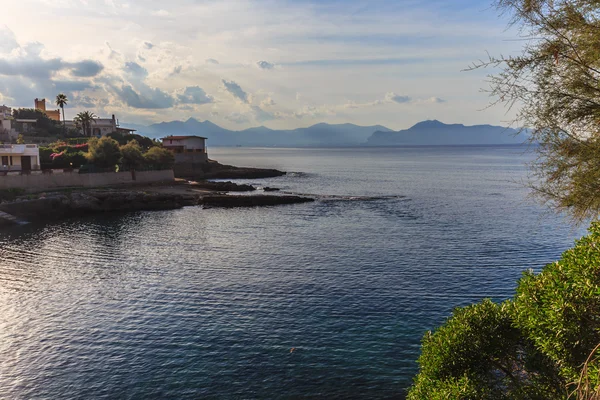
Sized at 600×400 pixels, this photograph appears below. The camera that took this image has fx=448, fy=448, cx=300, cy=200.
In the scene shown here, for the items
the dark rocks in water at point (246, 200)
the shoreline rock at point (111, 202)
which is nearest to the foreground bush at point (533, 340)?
the shoreline rock at point (111, 202)

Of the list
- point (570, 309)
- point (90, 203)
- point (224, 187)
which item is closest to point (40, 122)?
point (224, 187)

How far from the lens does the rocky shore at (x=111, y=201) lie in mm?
62000

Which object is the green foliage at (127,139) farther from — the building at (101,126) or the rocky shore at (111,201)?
the rocky shore at (111,201)

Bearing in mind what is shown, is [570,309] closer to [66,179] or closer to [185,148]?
[66,179]

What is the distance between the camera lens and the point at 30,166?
7750 centimetres

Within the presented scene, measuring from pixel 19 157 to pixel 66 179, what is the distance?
990 centimetres

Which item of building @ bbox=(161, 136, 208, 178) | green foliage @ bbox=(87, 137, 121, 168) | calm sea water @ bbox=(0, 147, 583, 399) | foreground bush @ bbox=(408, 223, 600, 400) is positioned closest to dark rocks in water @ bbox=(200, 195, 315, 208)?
calm sea water @ bbox=(0, 147, 583, 399)

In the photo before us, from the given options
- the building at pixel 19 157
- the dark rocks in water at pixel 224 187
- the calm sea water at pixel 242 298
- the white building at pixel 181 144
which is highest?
the white building at pixel 181 144

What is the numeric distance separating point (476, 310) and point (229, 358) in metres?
13.6

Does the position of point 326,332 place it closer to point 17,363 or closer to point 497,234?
point 17,363

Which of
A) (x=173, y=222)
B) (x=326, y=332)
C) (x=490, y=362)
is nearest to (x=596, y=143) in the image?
(x=490, y=362)

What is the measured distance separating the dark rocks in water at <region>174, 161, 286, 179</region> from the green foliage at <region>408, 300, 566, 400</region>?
108 m

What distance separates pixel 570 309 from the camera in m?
9.14

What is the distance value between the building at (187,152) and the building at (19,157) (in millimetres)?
43408
